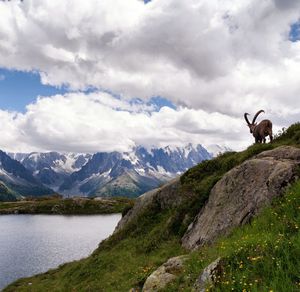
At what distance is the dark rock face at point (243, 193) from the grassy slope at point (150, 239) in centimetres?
188

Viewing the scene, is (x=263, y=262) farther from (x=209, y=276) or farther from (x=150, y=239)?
(x=150, y=239)

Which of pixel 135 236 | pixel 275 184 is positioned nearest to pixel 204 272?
pixel 275 184

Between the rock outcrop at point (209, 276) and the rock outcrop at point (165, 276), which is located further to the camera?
the rock outcrop at point (165, 276)

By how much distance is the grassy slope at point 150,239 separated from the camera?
24.6 meters

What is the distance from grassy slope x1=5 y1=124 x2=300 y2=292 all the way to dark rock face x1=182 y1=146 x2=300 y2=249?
188 centimetres

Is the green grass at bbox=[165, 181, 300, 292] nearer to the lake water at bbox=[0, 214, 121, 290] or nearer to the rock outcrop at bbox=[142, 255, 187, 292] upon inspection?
the rock outcrop at bbox=[142, 255, 187, 292]

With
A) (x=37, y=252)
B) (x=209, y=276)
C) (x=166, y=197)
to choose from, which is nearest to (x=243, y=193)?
(x=209, y=276)

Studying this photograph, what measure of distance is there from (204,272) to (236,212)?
977 cm

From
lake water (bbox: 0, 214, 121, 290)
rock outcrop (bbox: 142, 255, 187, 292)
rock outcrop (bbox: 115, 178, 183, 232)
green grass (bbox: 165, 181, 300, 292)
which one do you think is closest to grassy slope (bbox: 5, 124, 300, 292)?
rock outcrop (bbox: 115, 178, 183, 232)

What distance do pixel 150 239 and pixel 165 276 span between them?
1408 cm

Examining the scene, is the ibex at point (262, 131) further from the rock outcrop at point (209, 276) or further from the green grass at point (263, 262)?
the rock outcrop at point (209, 276)

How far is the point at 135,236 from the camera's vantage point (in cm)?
3306

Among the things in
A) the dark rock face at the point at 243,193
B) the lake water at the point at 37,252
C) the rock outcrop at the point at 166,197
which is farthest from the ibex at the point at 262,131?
the lake water at the point at 37,252

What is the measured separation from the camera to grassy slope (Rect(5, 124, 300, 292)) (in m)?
24.6
